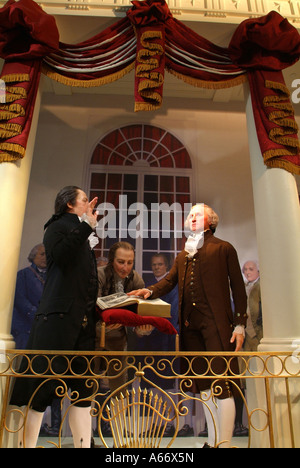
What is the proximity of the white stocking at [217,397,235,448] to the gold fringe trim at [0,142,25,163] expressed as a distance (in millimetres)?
2537

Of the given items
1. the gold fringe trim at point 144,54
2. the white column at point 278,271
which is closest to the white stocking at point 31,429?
the white column at point 278,271

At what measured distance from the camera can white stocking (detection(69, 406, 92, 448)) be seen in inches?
100

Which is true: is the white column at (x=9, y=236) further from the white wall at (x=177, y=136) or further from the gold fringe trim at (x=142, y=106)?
the white wall at (x=177, y=136)

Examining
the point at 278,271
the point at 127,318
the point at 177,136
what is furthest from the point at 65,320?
the point at 177,136

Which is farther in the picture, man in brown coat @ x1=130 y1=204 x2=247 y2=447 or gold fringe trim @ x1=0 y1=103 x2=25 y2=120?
gold fringe trim @ x1=0 y1=103 x2=25 y2=120

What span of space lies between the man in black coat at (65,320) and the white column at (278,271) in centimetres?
137

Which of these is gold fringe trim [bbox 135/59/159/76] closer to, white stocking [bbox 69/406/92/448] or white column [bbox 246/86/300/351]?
white column [bbox 246/86/300/351]

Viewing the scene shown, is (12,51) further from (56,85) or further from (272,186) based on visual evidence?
(272,186)

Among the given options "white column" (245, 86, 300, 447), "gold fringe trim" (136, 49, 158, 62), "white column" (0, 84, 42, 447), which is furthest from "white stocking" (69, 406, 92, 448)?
"gold fringe trim" (136, 49, 158, 62)

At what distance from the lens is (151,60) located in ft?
10.4

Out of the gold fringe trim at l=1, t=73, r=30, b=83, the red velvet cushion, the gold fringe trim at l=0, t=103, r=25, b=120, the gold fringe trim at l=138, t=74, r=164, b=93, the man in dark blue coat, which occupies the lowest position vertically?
the red velvet cushion

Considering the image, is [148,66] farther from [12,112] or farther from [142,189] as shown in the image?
[142,189]

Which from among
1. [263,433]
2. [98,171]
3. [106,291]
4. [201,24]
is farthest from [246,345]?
[201,24]

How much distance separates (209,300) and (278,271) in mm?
616
